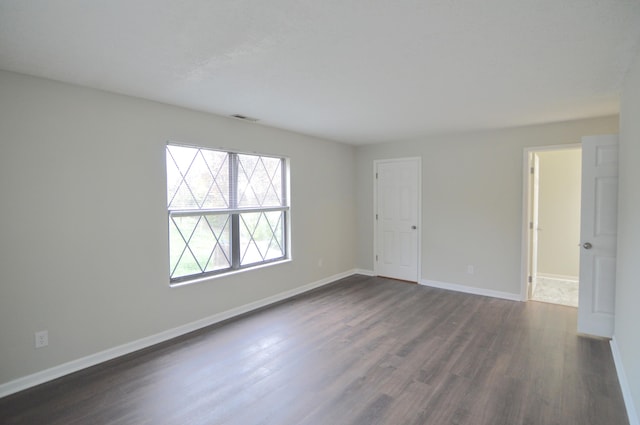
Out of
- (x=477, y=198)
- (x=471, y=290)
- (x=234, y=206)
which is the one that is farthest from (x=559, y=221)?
(x=234, y=206)

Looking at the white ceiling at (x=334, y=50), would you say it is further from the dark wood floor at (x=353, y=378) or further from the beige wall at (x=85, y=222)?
the dark wood floor at (x=353, y=378)

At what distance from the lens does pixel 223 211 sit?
369cm

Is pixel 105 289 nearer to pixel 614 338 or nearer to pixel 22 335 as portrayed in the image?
pixel 22 335

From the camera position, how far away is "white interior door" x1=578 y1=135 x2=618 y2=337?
308cm

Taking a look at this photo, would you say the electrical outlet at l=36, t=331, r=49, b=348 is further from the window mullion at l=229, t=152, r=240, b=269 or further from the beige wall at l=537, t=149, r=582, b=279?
the beige wall at l=537, t=149, r=582, b=279

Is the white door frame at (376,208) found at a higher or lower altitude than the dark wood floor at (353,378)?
higher

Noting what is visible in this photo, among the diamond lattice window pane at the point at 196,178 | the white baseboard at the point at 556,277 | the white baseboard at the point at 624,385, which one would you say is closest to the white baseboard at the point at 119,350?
the diamond lattice window pane at the point at 196,178

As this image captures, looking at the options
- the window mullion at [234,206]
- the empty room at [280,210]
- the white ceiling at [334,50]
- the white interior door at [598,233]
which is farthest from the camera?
the window mullion at [234,206]

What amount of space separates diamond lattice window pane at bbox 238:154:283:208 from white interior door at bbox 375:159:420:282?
6.29 feet

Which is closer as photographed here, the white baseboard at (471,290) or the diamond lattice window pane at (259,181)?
the diamond lattice window pane at (259,181)

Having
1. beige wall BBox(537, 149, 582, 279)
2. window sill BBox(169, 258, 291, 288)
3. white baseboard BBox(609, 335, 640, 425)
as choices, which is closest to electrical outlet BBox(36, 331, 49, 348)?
window sill BBox(169, 258, 291, 288)

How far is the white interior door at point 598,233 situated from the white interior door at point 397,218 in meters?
2.25

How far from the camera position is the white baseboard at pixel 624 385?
1956mm

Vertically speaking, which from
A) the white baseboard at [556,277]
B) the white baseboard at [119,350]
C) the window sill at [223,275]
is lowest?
the white baseboard at [119,350]
